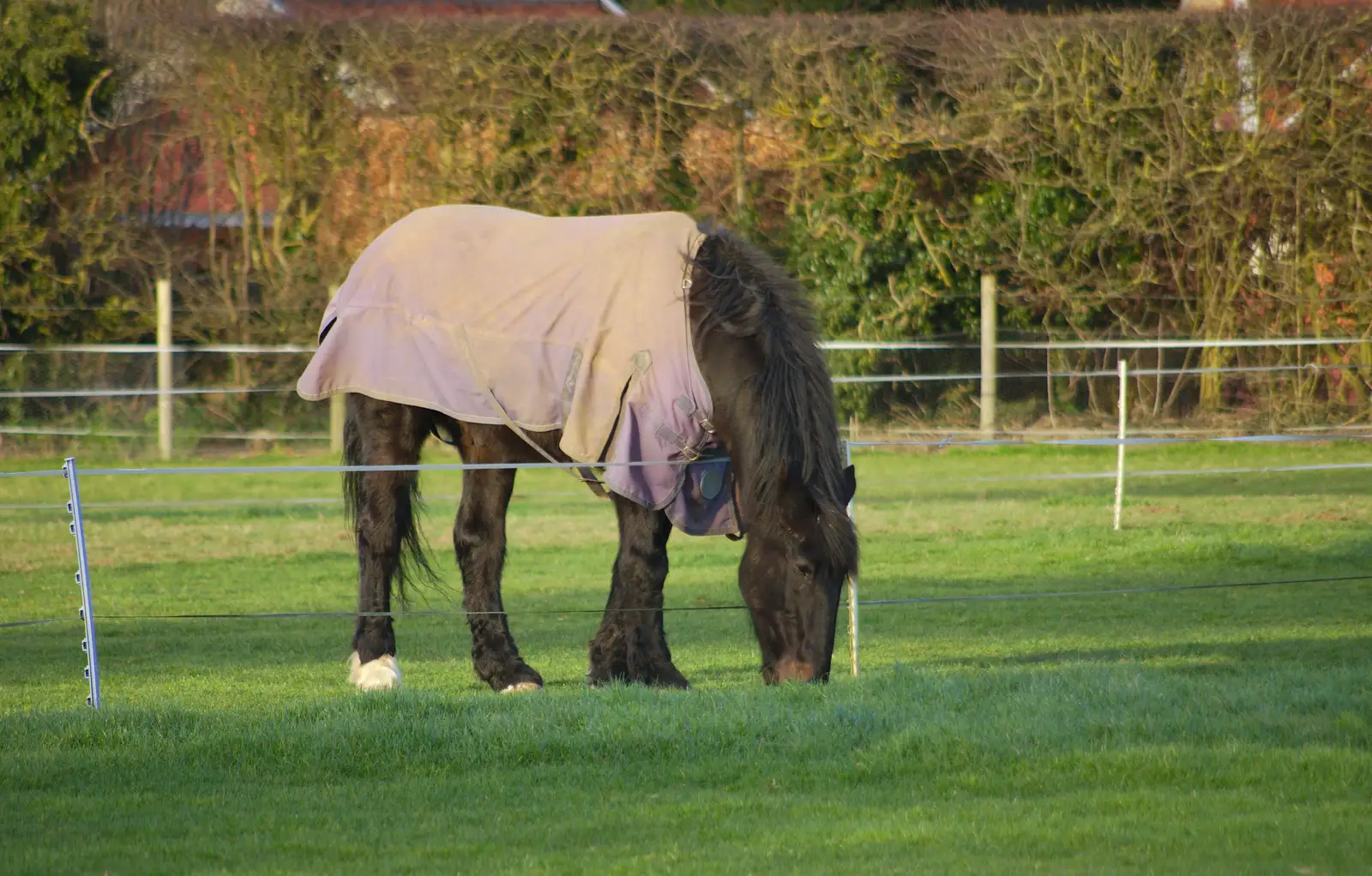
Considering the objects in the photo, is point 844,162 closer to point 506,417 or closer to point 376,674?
point 506,417

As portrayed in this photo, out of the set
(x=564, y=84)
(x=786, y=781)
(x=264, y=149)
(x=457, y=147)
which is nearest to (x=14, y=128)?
(x=264, y=149)

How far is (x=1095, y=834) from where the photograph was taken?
3689 mm

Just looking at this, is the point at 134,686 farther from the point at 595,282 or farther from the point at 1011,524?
the point at 1011,524

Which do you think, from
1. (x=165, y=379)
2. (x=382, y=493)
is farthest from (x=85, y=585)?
(x=165, y=379)

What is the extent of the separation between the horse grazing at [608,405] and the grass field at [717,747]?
1.34 feet

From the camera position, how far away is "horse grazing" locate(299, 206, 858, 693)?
5.48m

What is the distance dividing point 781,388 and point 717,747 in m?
1.49

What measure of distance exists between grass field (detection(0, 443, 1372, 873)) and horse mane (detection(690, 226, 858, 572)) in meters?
0.69

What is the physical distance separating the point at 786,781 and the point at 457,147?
486 inches

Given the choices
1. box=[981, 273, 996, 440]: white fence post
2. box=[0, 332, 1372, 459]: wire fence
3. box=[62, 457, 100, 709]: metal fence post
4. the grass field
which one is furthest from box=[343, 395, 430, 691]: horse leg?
box=[981, 273, 996, 440]: white fence post

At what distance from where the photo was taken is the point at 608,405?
591 centimetres

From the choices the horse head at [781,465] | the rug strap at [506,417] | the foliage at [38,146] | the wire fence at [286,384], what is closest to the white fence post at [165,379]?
the wire fence at [286,384]

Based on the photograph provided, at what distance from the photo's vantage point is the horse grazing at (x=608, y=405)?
18.0ft

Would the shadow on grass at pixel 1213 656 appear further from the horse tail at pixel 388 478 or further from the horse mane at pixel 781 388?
the horse tail at pixel 388 478
